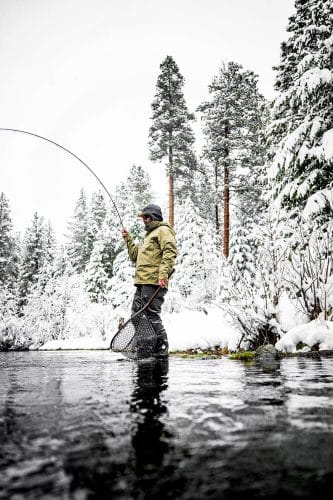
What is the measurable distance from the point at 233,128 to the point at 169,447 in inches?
1016

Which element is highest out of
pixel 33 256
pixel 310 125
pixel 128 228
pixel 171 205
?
pixel 128 228

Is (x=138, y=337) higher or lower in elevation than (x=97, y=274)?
lower

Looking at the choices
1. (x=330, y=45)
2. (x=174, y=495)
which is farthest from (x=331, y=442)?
(x=330, y=45)

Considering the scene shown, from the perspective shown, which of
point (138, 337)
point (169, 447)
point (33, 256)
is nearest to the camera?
point (169, 447)

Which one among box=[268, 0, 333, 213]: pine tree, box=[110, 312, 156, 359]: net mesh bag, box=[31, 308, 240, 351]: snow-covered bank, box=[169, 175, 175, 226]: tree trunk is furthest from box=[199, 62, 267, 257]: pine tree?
box=[110, 312, 156, 359]: net mesh bag

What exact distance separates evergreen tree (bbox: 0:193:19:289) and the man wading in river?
31540mm

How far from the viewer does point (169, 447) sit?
102 cm

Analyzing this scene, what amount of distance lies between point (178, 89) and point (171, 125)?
2657mm

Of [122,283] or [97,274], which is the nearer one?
[122,283]

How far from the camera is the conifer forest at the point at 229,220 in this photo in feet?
21.3

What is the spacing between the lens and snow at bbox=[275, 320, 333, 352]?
5891 mm

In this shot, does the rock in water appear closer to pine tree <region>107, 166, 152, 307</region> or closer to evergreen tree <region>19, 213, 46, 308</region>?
pine tree <region>107, 166, 152, 307</region>

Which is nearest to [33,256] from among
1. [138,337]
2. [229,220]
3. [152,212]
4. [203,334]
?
[229,220]

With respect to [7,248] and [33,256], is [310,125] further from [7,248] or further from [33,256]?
[7,248]
